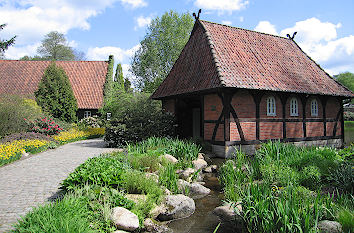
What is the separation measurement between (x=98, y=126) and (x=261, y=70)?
13.8m

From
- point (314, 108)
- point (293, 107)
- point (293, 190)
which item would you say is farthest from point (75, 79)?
point (293, 190)

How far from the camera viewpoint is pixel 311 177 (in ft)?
19.1

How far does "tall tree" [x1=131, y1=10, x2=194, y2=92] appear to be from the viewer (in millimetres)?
28422

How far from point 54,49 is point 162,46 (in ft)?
68.5

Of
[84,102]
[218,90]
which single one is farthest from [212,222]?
[84,102]

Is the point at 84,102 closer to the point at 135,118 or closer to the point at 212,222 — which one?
the point at 135,118

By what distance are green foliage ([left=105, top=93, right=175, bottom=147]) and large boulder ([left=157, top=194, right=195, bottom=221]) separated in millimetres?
6594

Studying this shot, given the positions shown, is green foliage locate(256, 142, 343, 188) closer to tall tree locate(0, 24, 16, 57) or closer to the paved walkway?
the paved walkway

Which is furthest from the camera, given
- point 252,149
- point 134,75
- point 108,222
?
point 134,75

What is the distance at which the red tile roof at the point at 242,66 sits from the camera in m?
11.4

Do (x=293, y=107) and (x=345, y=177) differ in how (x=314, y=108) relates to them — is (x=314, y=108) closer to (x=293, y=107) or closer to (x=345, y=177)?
(x=293, y=107)

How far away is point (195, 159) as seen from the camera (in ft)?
29.7

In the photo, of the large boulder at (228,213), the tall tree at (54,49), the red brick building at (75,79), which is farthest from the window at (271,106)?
the tall tree at (54,49)

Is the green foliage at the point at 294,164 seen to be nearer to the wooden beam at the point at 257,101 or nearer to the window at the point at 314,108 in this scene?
the wooden beam at the point at 257,101
